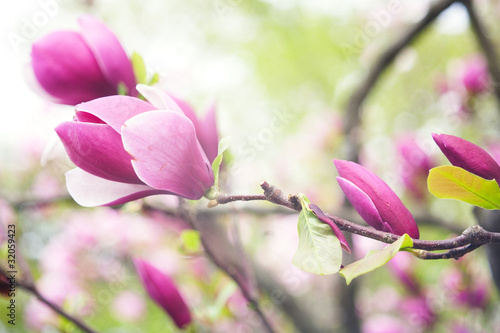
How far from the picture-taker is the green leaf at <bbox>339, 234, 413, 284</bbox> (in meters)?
0.25

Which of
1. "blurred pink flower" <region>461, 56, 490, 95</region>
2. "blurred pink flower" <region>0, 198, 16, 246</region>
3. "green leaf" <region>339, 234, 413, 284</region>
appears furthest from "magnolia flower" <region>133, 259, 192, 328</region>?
"blurred pink flower" <region>461, 56, 490, 95</region>

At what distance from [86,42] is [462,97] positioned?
1.05 metres

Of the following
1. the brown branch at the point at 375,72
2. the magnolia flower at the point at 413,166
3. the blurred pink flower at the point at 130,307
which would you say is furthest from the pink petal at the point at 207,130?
the blurred pink flower at the point at 130,307

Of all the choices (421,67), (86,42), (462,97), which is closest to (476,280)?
(462,97)

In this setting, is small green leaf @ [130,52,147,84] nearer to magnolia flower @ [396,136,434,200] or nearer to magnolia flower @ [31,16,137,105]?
magnolia flower @ [31,16,137,105]

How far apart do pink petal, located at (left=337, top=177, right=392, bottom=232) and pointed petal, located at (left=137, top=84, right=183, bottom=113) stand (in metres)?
0.14

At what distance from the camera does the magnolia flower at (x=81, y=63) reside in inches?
15.0

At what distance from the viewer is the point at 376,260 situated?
0.26 m

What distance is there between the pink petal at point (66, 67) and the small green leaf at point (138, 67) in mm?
30

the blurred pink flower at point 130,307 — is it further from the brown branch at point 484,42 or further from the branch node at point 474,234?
the branch node at point 474,234

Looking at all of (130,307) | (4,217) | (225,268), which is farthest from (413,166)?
(130,307)

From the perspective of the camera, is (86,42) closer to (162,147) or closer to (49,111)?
(162,147)

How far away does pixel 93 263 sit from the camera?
163 cm

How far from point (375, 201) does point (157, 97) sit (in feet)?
0.61
